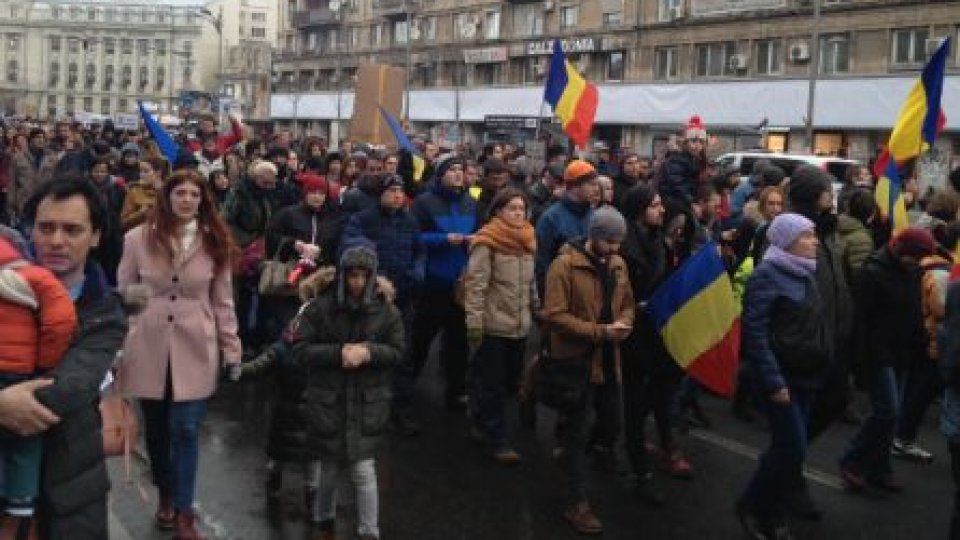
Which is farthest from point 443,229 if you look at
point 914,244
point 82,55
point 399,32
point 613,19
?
point 82,55

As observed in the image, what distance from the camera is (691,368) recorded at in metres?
6.18

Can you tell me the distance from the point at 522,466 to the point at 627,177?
3.60 metres

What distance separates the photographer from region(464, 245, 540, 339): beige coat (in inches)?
270

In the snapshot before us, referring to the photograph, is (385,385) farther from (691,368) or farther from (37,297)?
(37,297)

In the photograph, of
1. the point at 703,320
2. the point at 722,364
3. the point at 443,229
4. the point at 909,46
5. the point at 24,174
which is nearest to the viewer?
the point at 722,364

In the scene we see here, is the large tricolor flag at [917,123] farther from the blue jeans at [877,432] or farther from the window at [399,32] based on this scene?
the window at [399,32]

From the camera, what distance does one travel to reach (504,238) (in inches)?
270

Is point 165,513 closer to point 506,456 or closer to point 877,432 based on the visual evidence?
point 506,456

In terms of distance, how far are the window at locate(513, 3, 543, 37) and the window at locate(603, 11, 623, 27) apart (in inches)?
→ 198

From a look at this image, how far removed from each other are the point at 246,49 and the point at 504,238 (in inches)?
3983

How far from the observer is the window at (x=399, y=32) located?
206ft

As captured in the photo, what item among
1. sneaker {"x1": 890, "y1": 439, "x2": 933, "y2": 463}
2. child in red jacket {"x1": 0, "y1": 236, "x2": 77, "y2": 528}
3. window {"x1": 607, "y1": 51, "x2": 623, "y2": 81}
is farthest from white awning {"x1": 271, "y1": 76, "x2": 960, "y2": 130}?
child in red jacket {"x1": 0, "y1": 236, "x2": 77, "y2": 528}

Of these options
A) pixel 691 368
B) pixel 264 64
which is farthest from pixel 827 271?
pixel 264 64

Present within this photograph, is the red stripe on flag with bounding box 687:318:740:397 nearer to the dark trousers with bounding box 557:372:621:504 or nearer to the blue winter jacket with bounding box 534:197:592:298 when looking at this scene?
the dark trousers with bounding box 557:372:621:504
